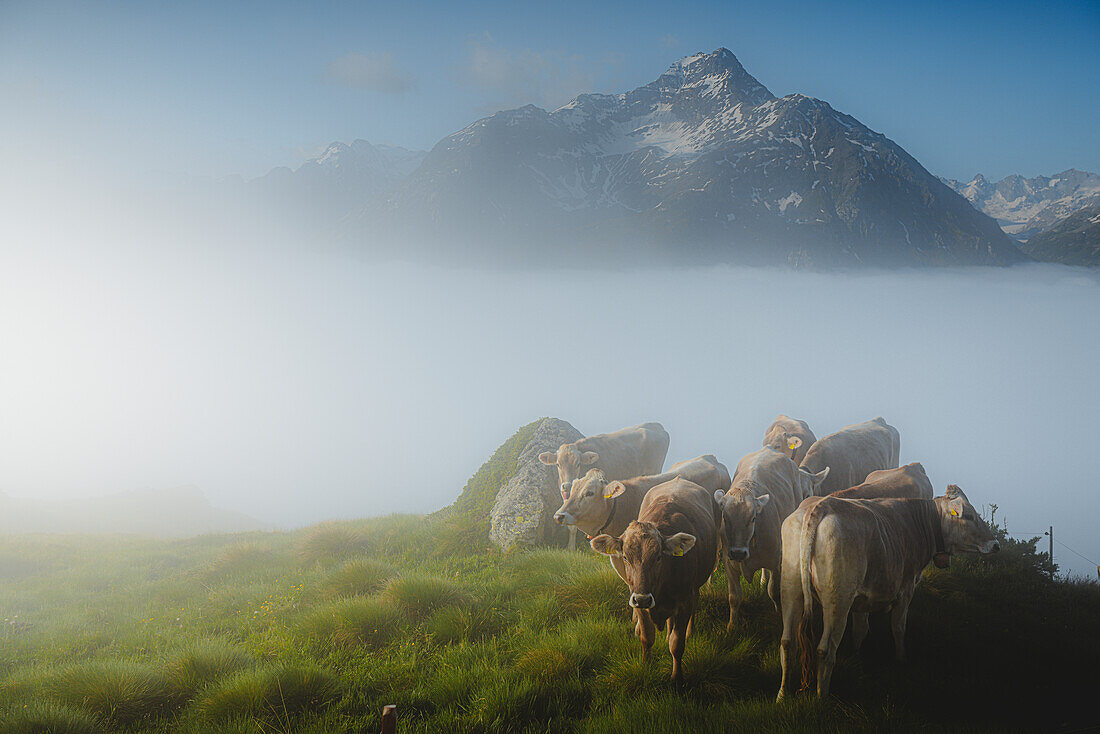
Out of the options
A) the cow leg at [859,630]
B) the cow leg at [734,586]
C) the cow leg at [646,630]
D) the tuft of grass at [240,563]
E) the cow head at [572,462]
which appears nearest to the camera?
the cow leg at [646,630]

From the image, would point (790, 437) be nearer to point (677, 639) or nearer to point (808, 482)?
point (808, 482)

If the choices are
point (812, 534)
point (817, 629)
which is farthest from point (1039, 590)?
point (812, 534)

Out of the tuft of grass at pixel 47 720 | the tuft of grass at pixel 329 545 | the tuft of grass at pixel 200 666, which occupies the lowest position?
the tuft of grass at pixel 329 545

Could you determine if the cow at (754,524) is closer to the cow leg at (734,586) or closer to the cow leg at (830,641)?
the cow leg at (734,586)

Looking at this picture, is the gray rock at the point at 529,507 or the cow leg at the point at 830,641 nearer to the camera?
the cow leg at the point at 830,641

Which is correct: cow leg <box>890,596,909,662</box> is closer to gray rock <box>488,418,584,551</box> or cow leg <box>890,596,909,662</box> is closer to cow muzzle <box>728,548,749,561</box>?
cow muzzle <box>728,548,749,561</box>

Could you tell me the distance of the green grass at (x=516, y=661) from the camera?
19.9 ft

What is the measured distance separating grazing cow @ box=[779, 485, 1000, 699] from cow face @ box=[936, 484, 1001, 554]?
1.15m

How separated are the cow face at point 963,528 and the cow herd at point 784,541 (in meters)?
0.02

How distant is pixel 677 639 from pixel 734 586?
2.12 metres

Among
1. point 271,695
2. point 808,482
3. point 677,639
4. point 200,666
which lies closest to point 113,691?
point 200,666

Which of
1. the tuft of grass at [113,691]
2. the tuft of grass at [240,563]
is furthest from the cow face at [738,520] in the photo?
the tuft of grass at [240,563]

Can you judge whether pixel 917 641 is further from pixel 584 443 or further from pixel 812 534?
pixel 584 443

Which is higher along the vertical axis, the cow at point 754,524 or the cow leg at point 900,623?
the cow at point 754,524
